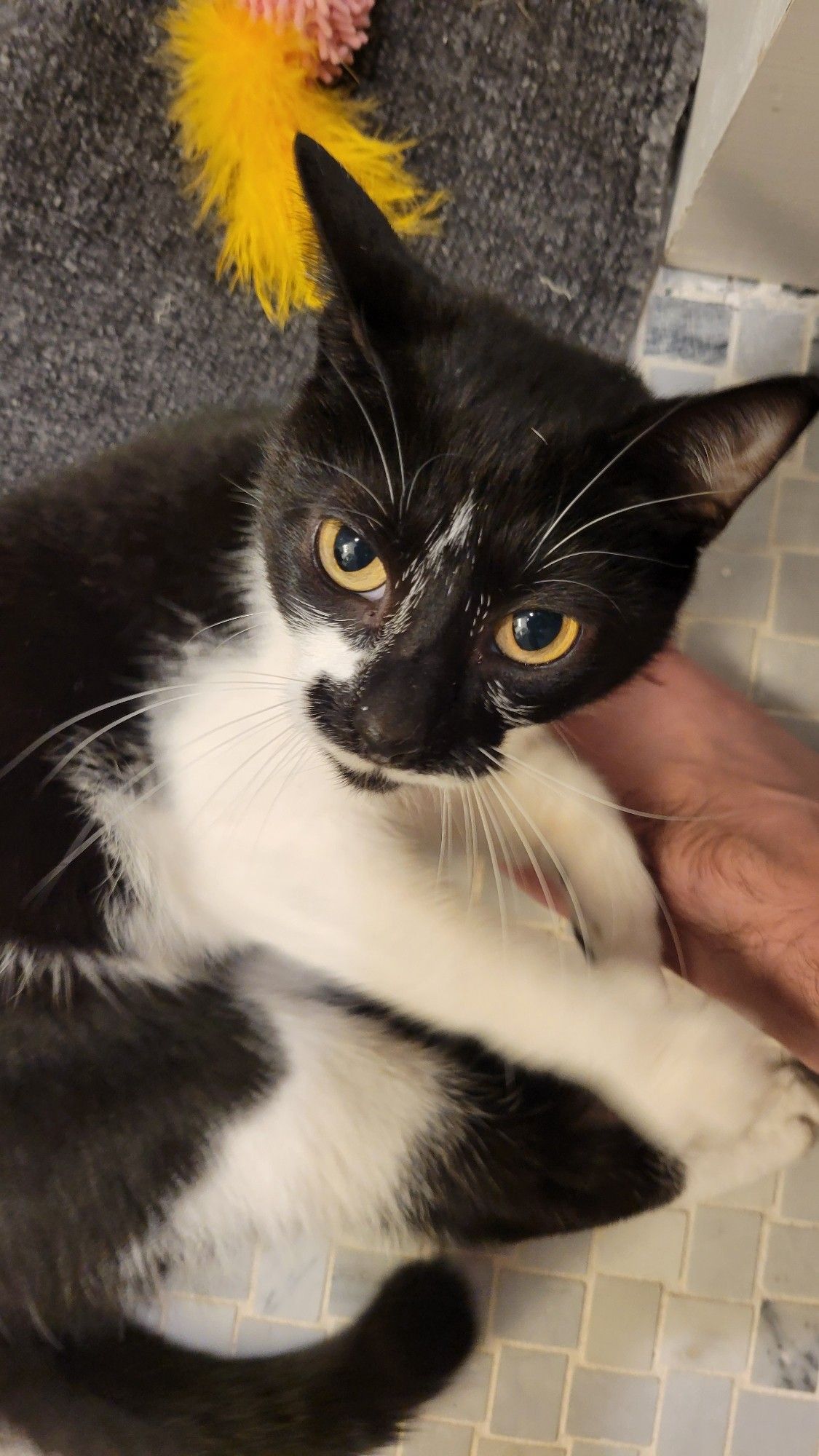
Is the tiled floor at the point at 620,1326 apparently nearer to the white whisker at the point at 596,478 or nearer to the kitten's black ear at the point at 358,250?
the white whisker at the point at 596,478

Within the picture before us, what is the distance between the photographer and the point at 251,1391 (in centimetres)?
105

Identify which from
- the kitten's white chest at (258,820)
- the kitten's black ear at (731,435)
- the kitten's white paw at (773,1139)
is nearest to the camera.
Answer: the kitten's black ear at (731,435)

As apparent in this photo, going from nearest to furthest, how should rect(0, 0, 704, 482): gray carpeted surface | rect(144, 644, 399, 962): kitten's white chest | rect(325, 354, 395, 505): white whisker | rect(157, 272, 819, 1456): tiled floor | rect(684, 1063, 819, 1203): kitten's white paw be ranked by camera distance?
rect(325, 354, 395, 505): white whisker
rect(144, 644, 399, 962): kitten's white chest
rect(684, 1063, 819, 1203): kitten's white paw
rect(157, 272, 819, 1456): tiled floor
rect(0, 0, 704, 482): gray carpeted surface

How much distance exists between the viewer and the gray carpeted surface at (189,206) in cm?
139

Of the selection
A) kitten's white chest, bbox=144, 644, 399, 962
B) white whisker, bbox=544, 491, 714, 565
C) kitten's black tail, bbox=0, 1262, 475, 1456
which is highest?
white whisker, bbox=544, 491, 714, 565

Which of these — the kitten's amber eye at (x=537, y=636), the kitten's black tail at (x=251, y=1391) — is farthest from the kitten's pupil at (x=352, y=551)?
the kitten's black tail at (x=251, y=1391)

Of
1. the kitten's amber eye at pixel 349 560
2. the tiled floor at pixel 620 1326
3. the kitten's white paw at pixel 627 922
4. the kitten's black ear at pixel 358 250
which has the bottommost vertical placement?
the tiled floor at pixel 620 1326

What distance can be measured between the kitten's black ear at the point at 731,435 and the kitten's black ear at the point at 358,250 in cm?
23

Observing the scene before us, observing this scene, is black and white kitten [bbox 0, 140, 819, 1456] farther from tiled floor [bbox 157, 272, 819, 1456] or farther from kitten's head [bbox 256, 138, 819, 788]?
tiled floor [bbox 157, 272, 819, 1456]

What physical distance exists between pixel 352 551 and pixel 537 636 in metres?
0.16

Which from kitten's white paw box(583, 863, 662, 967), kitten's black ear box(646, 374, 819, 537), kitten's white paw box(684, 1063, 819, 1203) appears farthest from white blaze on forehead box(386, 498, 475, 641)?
kitten's white paw box(684, 1063, 819, 1203)

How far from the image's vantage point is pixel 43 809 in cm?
95

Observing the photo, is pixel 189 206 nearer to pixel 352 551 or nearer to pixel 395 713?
pixel 352 551

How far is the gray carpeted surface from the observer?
139 cm
